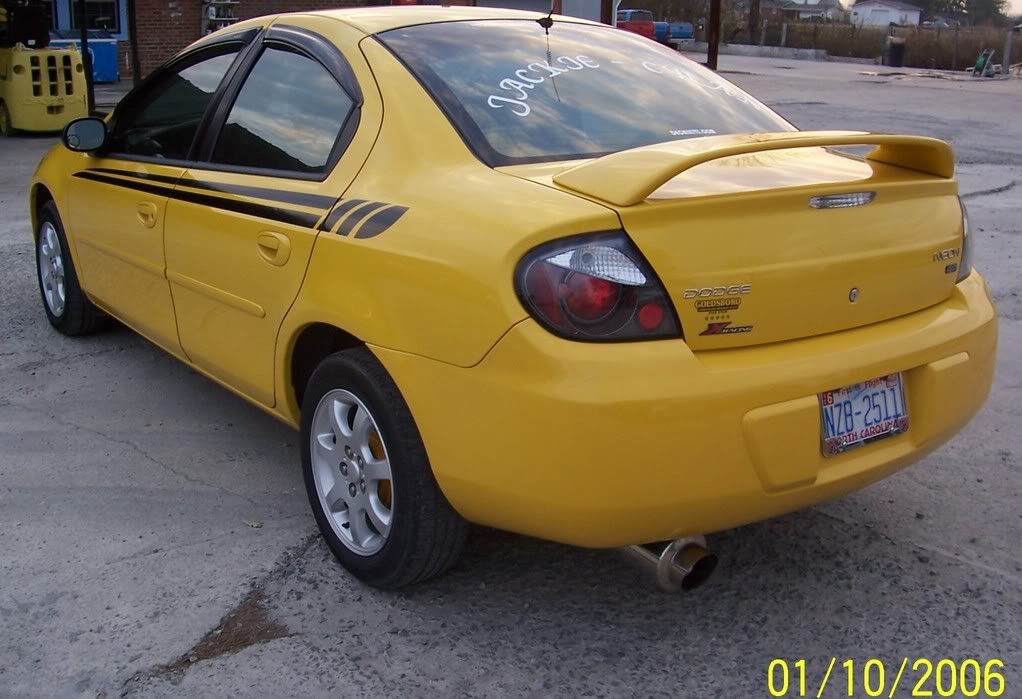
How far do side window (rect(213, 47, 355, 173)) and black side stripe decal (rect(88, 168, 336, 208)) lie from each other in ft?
0.30

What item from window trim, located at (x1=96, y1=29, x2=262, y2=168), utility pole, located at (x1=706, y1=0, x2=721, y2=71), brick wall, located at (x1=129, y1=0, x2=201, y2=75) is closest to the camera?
window trim, located at (x1=96, y1=29, x2=262, y2=168)

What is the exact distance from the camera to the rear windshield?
2.97m

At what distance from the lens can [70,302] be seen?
5.13 m

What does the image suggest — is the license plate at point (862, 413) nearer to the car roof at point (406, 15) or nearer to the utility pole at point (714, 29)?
the car roof at point (406, 15)

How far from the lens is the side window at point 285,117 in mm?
3215

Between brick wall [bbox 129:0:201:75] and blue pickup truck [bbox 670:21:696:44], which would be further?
blue pickup truck [bbox 670:21:696:44]

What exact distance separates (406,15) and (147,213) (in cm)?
125

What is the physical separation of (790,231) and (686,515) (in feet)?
2.34

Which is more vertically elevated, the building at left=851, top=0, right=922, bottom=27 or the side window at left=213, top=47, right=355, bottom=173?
the building at left=851, top=0, right=922, bottom=27

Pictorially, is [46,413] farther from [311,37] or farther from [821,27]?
[821,27]

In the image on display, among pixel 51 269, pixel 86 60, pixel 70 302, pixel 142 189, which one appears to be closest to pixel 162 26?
pixel 86 60

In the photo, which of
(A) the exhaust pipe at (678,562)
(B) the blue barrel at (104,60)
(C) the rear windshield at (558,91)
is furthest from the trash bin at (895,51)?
(A) the exhaust pipe at (678,562)
